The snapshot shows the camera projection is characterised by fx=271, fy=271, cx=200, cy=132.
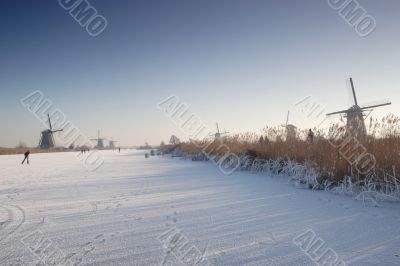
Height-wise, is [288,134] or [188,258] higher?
[288,134]

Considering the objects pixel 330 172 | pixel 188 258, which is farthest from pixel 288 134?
pixel 188 258

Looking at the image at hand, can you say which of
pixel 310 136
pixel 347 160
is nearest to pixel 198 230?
pixel 347 160

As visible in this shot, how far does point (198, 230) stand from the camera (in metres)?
2.86

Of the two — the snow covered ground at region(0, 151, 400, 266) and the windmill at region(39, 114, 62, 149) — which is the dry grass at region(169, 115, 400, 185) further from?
the windmill at region(39, 114, 62, 149)

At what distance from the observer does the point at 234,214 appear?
3479 millimetres

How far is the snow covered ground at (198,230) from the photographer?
2178 millimetres

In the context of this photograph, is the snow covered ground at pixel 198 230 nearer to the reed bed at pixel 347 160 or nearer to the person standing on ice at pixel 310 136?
the reed bed at pixel 347 160

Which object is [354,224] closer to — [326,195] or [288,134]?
[326,195]

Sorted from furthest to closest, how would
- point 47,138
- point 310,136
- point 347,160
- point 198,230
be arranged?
point 47,138, point 310,136, point 347,160, point 198,230

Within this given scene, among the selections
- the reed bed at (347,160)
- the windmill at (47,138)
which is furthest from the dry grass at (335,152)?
the windmill at (47,138)

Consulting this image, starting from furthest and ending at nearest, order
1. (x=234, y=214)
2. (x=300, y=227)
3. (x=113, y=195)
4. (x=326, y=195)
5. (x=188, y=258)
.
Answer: (x=113, y=195)
(x=326, y=195)
(x=234, y=214)
(x=300, y=227)
(x=188, y=258)

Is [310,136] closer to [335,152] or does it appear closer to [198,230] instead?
[335,152]

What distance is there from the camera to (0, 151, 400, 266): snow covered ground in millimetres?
2178

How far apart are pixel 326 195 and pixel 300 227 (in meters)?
1.96
